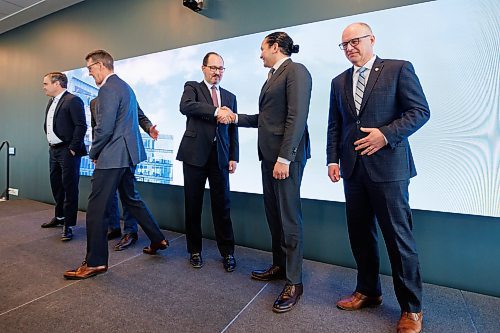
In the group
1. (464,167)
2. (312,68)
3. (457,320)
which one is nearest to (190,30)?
(312,68)

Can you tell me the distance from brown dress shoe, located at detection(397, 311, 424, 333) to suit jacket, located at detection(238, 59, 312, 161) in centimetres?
95

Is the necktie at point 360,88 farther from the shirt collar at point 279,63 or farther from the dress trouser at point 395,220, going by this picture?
the shirt collar at point 279,63

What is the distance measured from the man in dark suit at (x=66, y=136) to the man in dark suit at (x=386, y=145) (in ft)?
8.07

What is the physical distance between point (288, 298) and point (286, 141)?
2.88ft

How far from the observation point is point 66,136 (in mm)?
2885

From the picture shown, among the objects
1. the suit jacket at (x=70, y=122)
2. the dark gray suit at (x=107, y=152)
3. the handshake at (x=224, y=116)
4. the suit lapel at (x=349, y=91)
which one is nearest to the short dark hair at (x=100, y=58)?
the dark gray suit at (x=107, y=152)

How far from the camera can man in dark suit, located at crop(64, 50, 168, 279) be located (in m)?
1.95

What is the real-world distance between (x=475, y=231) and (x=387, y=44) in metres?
1.32

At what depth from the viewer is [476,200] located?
1812 mm

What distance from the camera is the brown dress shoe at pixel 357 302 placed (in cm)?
169

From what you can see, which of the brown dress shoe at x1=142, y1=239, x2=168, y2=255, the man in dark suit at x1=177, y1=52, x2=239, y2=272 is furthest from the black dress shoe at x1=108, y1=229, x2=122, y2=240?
the man in dark suit at x1=177, y1=52, x2=239, y2=272

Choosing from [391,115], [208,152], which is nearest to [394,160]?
[391,115]

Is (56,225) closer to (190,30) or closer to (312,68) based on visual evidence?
(190,30)

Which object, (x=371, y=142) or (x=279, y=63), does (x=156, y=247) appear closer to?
(x=279, y=63)
